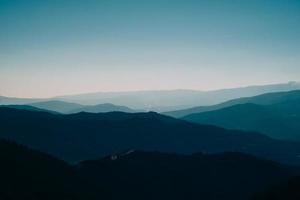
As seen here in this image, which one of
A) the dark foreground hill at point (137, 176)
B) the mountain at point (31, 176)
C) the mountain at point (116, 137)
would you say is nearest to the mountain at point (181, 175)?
the dark foreground hill at point (137, 176)

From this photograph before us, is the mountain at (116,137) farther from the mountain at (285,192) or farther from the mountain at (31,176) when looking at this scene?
the mountain at (285,192)

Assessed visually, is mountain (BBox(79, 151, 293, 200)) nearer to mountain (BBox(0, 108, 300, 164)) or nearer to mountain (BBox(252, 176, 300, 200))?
mountain (BBox(252, 176, 300, 200))

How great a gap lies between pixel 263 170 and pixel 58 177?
54607 mm

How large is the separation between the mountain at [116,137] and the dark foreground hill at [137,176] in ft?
220

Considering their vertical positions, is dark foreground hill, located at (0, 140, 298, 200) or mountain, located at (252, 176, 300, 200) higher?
mountain, located at (252, 176, 300, 200)

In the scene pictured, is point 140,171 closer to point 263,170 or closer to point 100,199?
point 100,199

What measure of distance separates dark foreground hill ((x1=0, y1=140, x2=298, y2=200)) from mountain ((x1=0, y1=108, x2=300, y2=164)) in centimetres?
6718

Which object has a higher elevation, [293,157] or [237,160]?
[237,160]

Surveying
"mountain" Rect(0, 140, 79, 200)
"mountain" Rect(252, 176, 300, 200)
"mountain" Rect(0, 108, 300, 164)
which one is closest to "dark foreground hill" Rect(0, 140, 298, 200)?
"mountain" Rect(0, 140, 79, 200)

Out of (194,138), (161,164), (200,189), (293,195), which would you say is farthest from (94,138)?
(293,195)

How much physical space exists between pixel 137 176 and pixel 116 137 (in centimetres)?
8643

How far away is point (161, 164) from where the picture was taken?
92.2 metres

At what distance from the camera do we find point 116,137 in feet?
560

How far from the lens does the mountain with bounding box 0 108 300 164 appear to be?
16062 centimetres
